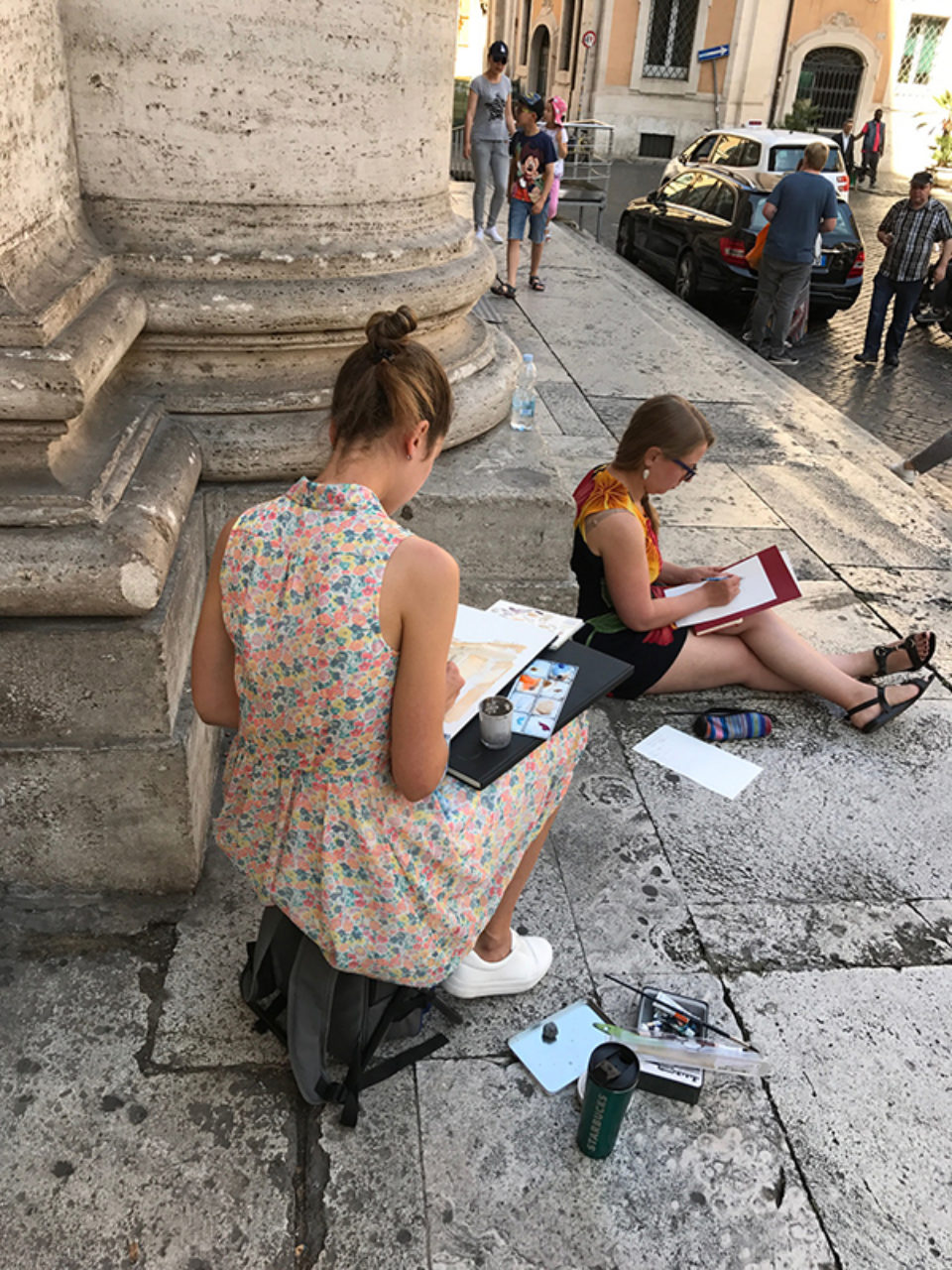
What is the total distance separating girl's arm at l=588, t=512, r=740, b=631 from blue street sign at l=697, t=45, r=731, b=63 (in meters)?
28.3

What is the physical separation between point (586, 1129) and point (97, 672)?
1407mm

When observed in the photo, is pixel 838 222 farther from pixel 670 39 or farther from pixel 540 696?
Result: pixel 670 39

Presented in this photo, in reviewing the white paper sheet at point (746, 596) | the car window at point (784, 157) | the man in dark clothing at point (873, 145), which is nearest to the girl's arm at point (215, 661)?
the white paper sheet at point (746, 596)

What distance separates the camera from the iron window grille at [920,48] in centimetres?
2880

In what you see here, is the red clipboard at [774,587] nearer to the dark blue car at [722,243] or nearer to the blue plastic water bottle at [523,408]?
the blue plastic water bottle at [523,408]

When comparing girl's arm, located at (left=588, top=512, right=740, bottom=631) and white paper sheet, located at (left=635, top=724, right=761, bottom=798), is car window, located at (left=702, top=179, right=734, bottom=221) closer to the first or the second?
girl's arm, located at (left=588, top=512, right=740, bottom=631)

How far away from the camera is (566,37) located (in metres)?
30.8

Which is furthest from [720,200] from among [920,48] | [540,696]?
[920,48]

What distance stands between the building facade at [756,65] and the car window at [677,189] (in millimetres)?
17967

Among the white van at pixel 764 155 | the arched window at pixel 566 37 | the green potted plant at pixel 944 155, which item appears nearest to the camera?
the white van at pixel 764 155

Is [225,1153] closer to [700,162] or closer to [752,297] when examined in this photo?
[752,297]

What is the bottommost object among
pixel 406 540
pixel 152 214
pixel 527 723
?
pixel 527 723

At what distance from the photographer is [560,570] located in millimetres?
3447

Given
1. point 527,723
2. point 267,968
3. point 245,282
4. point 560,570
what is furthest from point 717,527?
point 267,968
